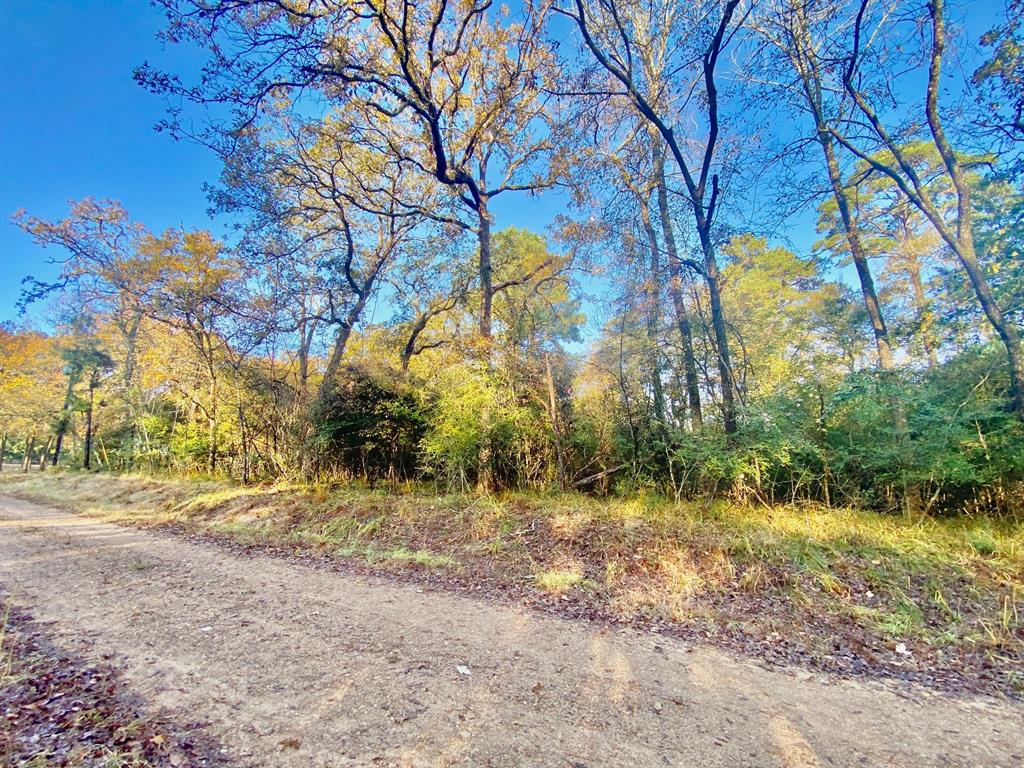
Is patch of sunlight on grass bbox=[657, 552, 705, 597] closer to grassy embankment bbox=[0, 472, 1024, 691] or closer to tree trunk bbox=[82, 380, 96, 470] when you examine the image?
grassy embankment bbox=[0, 472, 1024, 691]

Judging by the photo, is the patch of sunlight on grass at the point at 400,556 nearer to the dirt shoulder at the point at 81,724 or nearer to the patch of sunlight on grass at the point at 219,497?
the dirt shoulder at the point at 81,724

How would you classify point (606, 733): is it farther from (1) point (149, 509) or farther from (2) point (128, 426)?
(2) point (128, 426)

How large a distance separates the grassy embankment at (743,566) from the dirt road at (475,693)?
595 mm

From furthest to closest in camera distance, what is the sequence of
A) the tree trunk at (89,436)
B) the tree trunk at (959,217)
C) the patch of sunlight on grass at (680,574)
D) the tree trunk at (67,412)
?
the tree trunk at (67,412) < the tree trunk at (89,436) < the tree trunk at (959,217) < the patch of sunlight on grass at (680,574)

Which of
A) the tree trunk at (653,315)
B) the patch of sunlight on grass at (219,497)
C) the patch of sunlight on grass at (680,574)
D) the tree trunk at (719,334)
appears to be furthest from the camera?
the patch of sunlight on grass at (219,497)

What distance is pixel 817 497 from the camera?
6016 mm

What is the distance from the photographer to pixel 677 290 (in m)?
7.71

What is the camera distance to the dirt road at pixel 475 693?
208 cm

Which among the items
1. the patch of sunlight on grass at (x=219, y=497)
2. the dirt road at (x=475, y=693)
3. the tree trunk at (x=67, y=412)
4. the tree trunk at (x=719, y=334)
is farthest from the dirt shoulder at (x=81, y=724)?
the tree trunk at (x=67, y=412)

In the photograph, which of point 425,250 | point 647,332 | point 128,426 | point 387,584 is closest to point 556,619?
point 387,584

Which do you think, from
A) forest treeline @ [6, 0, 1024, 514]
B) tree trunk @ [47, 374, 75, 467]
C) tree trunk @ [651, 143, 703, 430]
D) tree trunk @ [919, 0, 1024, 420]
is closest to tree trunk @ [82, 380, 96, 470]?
tree trunk @ [47, 374, 75, 467]

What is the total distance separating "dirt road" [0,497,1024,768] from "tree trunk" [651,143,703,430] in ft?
14.9

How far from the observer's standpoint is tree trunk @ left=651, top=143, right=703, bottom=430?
7.18 metres

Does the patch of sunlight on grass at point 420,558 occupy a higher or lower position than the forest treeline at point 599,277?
lower
